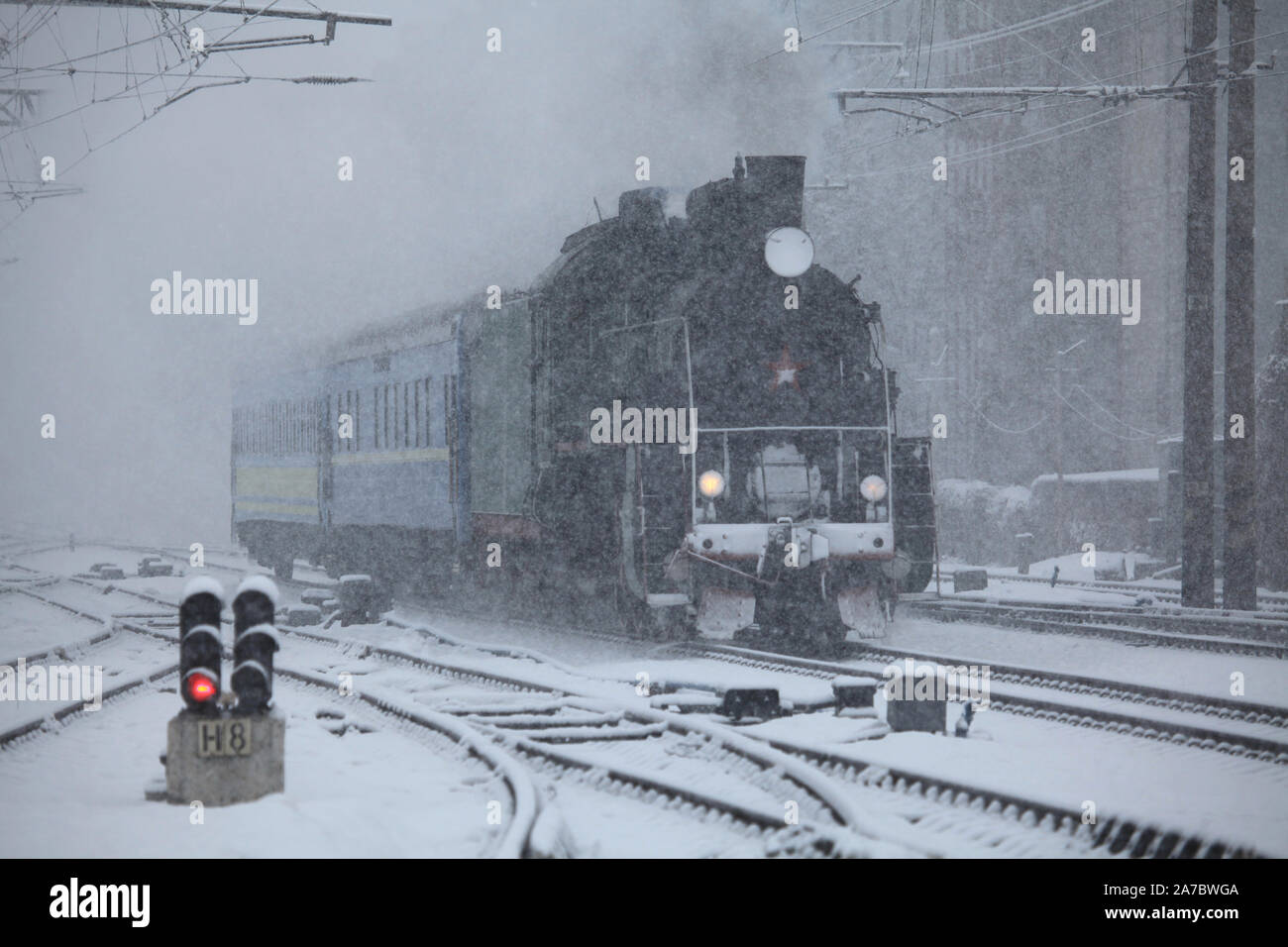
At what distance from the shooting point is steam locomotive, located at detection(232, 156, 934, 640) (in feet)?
35.9

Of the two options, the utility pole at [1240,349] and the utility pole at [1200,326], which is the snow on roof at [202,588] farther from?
the utility pole at [1240,349]

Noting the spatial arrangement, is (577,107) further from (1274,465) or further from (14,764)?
(14,764)

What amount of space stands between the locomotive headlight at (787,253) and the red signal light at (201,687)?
6.45 m

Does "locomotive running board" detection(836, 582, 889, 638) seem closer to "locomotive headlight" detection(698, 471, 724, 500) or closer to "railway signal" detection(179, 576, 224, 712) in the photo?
"locomotive headlight" detection(698, 471, 724, 500)

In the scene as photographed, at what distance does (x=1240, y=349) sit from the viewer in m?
14.7

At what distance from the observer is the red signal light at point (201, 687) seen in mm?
6270

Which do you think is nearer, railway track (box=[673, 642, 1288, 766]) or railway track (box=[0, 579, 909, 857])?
railway track (box=[0, 579, 909, 857])

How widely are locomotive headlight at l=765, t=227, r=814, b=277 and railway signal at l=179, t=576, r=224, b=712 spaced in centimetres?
612

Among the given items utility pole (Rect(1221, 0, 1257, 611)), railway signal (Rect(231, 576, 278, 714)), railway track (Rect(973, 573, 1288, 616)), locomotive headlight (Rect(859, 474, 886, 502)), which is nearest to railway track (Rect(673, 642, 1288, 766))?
locomotive headlight (Rect(859, 474, 886, 502))

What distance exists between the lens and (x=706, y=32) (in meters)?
25.4

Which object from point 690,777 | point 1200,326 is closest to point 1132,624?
point 1200,326

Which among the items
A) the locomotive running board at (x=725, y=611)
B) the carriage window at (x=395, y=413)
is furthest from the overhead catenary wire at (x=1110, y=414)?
the locomotive running board at (x=725, y=611)

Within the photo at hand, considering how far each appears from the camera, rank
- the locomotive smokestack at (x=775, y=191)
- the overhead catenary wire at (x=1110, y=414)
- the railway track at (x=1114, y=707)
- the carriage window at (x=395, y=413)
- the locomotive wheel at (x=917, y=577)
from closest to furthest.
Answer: the railway track at (x=1114, y=707) → the locomotive smokestack at (x=775, y=191) → the locomotive wheel at (x=917, y=577) → the carriage window at (x=395, y=413) → the overhead catenary wire at (x=1110, y=414)
